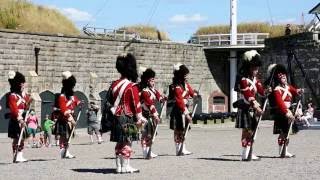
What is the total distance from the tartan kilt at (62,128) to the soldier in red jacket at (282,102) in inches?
161

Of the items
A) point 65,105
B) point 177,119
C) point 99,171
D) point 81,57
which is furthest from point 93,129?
point 81,57

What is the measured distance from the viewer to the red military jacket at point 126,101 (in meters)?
10.2

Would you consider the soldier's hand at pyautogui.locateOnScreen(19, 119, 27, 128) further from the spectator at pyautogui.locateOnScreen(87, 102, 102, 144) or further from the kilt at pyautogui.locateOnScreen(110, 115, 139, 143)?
the spectator at pyautogui.locateOnScreen(87, 102, 102, 144)

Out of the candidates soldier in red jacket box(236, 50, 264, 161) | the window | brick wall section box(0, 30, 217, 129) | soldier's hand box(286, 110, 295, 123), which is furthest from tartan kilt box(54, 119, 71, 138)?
the window

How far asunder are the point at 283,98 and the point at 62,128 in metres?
4.42

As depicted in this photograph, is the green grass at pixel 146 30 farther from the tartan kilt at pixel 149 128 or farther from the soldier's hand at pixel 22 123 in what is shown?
the soldier's hand at pixel 22 123

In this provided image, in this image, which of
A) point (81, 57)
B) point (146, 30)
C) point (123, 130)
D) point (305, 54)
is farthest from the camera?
point (146, 30)

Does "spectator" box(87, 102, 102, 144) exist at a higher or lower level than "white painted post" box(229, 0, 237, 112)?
lower

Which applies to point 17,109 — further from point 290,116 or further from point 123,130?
point 290,116

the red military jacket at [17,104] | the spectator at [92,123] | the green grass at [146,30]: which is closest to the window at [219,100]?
the green grass at [146,30]

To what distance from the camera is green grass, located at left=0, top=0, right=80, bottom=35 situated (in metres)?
38.5

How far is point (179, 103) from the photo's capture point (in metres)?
13.3

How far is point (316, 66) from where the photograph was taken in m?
36.4

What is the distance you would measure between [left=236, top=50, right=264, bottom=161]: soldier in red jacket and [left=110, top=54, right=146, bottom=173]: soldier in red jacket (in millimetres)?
2316
